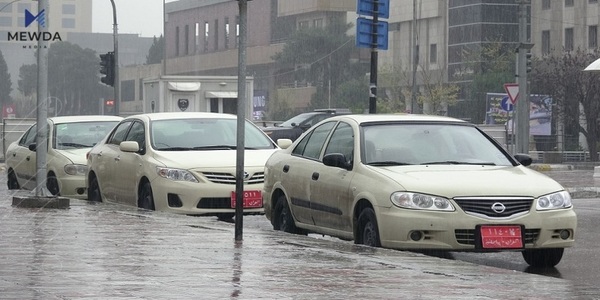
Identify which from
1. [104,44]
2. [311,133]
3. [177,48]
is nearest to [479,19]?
[104,44]

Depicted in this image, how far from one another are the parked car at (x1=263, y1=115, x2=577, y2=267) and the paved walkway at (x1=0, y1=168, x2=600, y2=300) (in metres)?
0.43

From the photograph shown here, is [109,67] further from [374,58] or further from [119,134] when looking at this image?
[119,134]

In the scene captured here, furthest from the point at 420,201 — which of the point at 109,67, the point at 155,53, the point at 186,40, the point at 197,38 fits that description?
the point at 155,53

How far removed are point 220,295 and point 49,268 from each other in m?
1.76

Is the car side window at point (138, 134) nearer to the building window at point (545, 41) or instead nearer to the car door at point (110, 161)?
Answer: the car door at point (110, 161)

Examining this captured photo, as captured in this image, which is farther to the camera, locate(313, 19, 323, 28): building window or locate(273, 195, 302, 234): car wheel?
locate(313, 19, 323, 28): building window

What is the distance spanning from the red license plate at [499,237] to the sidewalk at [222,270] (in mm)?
746

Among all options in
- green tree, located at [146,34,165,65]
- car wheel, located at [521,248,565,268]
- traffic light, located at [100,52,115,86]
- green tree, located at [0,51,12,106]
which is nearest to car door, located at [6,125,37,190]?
car wheel, located at [521,248,565,268]

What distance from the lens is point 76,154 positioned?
2109 centimetres

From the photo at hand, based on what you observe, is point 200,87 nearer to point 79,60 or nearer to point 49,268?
point 49,268

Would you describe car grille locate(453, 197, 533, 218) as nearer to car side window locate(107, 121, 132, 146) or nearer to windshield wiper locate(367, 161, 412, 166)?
windshield wiper locate(367, 161, 412, 166)

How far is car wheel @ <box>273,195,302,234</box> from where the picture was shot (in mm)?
13773

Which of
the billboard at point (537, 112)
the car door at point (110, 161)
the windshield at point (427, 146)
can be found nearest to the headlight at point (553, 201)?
the windshield at point (427, 146)

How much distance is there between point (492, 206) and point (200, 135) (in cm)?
652
